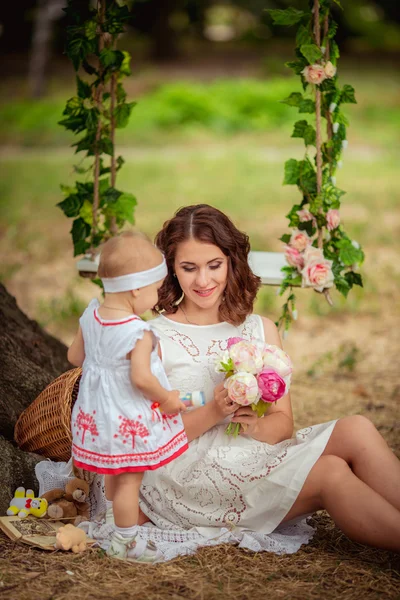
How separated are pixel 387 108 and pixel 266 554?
41.3ft

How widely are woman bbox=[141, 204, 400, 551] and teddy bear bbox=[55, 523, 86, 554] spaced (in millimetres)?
280

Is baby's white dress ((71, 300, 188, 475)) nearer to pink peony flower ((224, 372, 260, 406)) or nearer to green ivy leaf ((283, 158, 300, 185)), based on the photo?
pink peony flower ((224, 372, 260, 406))

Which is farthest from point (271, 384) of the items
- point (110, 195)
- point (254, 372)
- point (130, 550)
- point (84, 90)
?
point (84, 90)

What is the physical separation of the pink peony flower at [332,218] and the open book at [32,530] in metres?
1.73

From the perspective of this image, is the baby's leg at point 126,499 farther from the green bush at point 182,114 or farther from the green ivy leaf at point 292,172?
the green bush at point 182,114

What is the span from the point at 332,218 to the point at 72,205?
1.24 metres

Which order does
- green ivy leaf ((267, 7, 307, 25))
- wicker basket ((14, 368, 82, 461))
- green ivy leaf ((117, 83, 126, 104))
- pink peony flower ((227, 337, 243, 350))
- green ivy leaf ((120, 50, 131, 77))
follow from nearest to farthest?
pink peony flower ((227, 337, 243, 350)) < wicker basket ((14, 368, 82, 461)) < green ivy leaf ((267, 7, 307, 25)) < green ivy leaf ((120, 50, 131, 77)) < green ivy leaf ((117, 83, 126, 104))

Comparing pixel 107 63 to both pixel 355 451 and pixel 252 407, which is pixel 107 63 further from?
pixel 355 451

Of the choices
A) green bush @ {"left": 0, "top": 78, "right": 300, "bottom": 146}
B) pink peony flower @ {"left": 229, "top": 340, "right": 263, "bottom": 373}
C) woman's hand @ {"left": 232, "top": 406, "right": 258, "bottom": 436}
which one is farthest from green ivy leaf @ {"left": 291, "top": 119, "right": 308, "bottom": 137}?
green bush @ {"left": 0, "top": 78, "right": 300, "bottom": 146}

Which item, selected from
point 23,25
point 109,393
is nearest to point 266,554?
point 109,393

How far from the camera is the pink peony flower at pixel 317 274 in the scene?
351cm

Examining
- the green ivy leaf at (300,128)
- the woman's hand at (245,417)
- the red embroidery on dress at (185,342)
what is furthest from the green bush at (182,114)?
the woman's hand at (245,417)

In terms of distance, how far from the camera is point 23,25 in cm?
2000

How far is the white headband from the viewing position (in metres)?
2.54
